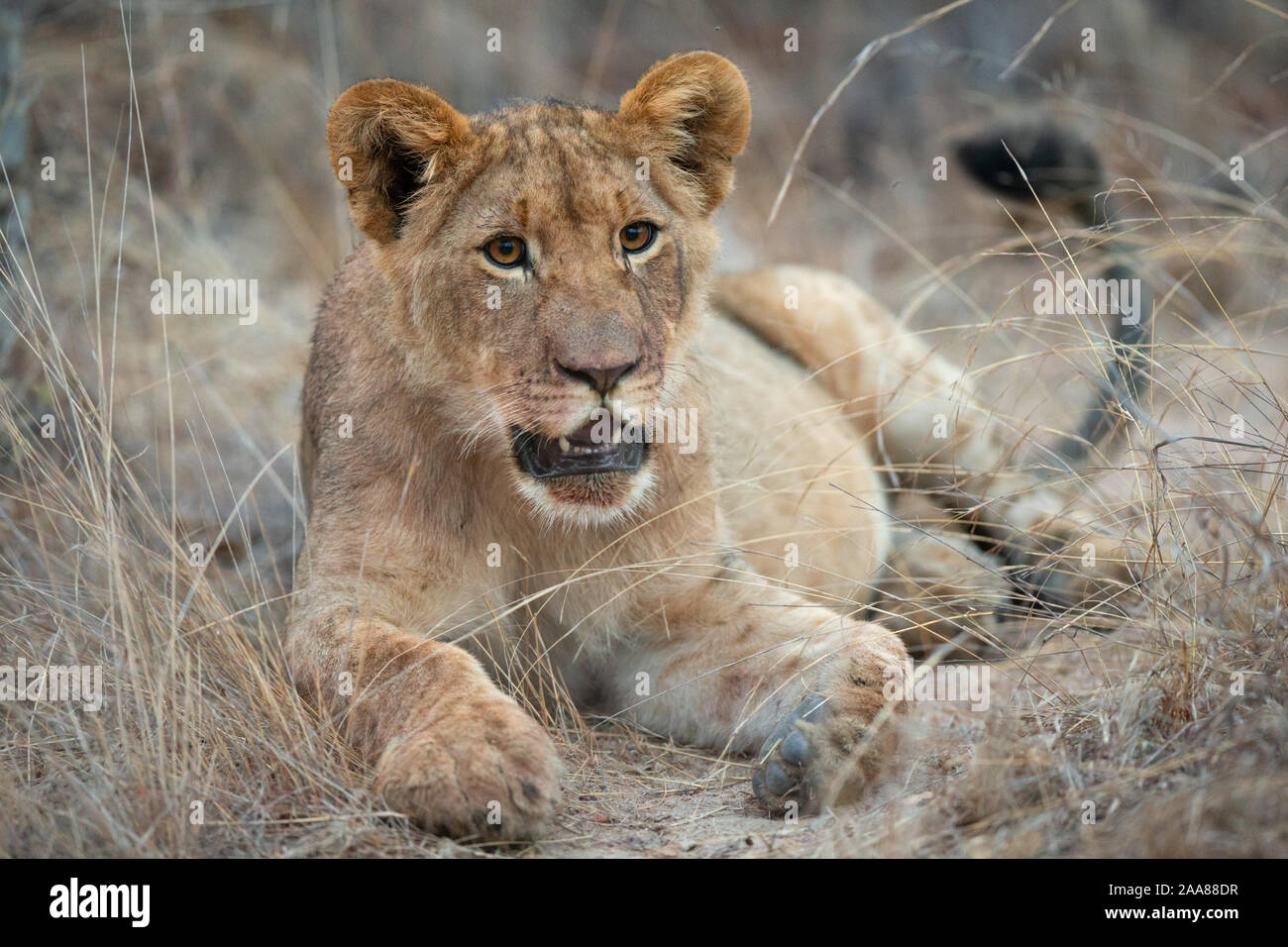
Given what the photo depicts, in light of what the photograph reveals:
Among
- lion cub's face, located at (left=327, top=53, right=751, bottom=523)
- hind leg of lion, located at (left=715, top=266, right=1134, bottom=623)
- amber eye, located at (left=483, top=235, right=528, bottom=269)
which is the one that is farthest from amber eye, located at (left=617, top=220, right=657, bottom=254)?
hind leg of lion, located at (left=715, top=266, right=1134, bottom=623)

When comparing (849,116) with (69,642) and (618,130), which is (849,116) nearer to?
(618,130)

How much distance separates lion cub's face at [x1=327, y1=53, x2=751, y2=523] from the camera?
3.23m

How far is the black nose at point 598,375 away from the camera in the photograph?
10.3 feet

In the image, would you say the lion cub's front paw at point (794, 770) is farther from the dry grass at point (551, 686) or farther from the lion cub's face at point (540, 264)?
the lion cub's face at point (540, 264)

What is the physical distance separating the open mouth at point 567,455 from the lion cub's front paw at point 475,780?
2.59ft

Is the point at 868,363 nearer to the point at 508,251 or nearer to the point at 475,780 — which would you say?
the point at 508,251

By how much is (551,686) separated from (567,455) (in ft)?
2.88

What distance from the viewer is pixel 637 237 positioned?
354cm

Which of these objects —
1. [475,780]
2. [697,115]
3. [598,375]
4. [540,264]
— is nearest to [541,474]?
[598,375]

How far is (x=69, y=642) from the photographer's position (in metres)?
3.54

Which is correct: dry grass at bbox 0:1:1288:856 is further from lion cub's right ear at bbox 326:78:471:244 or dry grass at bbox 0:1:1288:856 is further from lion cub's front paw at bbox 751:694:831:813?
lion cub's right ear at bbox 326:78:471:244

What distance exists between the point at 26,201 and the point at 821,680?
4253mm

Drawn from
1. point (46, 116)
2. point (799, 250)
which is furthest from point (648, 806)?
point (799, 250)

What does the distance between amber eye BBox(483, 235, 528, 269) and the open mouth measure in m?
0.47
